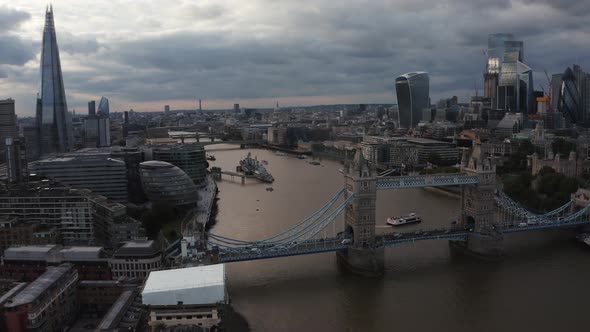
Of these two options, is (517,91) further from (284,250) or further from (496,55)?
(284,250)

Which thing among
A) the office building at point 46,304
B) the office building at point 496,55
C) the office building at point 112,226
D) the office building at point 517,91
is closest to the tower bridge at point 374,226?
the office building at point 112,226

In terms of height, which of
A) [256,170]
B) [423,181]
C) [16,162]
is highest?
[16,162]

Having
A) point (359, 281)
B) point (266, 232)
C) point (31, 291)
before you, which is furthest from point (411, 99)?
point (31, 291)

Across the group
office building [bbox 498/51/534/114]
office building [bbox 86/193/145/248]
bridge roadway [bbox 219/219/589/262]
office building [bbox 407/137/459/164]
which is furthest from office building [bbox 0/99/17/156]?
office building [bbox 498/51/534/114]

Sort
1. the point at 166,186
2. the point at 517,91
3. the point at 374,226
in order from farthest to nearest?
the point at 517,91
the point at 166,186
the point at 374,226

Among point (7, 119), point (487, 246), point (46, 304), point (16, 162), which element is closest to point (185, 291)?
point (46, 304)

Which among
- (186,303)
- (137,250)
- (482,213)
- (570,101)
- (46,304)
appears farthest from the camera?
(570,101)

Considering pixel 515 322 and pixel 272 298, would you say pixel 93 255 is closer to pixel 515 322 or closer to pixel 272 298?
pixel 272 298

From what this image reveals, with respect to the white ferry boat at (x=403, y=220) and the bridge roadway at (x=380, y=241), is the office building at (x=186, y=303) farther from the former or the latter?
the white ferry boat at (x=403, y=220)
